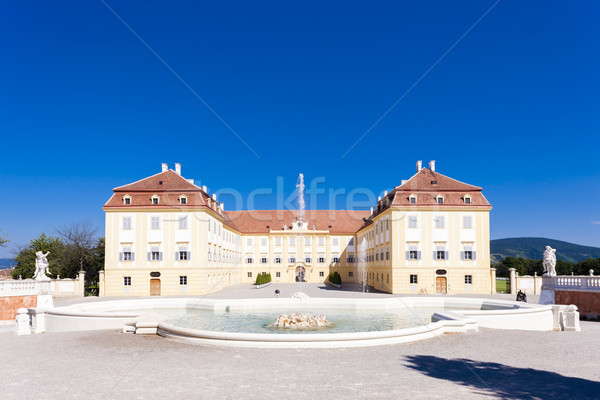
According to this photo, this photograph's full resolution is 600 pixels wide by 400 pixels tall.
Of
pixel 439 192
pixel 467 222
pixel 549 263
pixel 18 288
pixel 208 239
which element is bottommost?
pixel 18 288

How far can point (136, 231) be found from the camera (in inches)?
1620

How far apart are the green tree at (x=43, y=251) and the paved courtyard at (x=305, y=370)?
36.8m

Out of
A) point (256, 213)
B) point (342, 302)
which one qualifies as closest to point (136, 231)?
point (342, 302)

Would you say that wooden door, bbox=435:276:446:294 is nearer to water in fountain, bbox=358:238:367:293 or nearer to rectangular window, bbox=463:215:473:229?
rectangular window, bbox=463:215:473:229

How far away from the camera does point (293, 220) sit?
69.6m

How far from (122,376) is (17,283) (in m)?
16.9

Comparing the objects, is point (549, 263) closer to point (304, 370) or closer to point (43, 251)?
point (304, 370)

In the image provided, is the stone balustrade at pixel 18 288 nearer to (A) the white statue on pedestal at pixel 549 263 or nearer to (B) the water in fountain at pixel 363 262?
(A) the white statue on pedestal at pixel 549 263

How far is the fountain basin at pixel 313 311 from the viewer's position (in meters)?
11.6

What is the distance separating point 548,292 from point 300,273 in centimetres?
4432

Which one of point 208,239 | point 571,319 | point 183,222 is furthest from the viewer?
point 208,239

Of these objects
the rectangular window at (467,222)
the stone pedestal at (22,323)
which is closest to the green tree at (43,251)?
the stone pedestal at (22,323)

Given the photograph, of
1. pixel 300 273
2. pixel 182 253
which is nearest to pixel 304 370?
pixel 182 253

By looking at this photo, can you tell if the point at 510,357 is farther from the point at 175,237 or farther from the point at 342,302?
the point at 175,237
